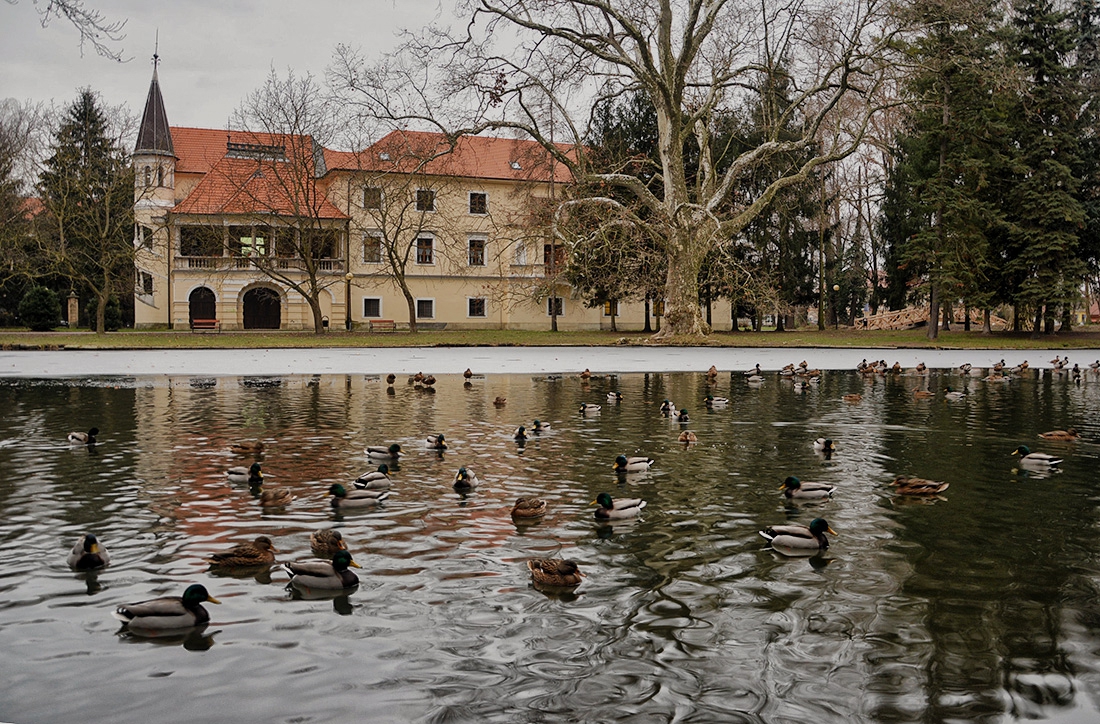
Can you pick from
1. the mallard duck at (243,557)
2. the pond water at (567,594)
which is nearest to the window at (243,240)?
the pond water at (567,594)

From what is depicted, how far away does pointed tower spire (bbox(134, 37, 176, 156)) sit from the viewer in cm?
6469

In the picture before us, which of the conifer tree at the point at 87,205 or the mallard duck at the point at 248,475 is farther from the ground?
the conifer tree at the point at 87,205

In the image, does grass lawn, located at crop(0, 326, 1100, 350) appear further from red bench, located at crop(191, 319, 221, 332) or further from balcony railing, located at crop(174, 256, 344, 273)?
balcony railing, located at crop(174, 256, 344, 273)

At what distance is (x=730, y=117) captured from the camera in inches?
2089

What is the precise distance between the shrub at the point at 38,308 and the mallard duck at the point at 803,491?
65.0 m

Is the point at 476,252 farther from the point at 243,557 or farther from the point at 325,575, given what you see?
the point at 325,575

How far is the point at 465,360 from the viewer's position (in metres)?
32.6

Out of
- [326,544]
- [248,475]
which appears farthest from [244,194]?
[326,544]

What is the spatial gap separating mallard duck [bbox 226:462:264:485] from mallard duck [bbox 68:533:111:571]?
9.27 feet

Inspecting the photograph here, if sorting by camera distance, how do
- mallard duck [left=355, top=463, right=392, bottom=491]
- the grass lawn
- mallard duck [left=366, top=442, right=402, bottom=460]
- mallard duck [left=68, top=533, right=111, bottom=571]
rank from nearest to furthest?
mallard duck [left=68, top=533, right=111, bottom=571] < mallard duck [left=355, top=463, right=392, bottom=491] < mallard duck [left=366, top=442, right=402, bottom=460] < the grass lawn

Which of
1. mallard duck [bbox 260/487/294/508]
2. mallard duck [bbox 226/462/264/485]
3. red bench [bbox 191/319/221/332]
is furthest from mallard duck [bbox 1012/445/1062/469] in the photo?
red bench [bbox 191/319/221/332]

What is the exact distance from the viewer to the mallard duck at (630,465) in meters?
10.6

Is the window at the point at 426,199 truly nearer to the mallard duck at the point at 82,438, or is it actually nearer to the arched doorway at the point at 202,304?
the arched doorway at the point at 202,304

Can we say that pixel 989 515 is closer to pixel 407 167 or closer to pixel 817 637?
pixel 817 637
